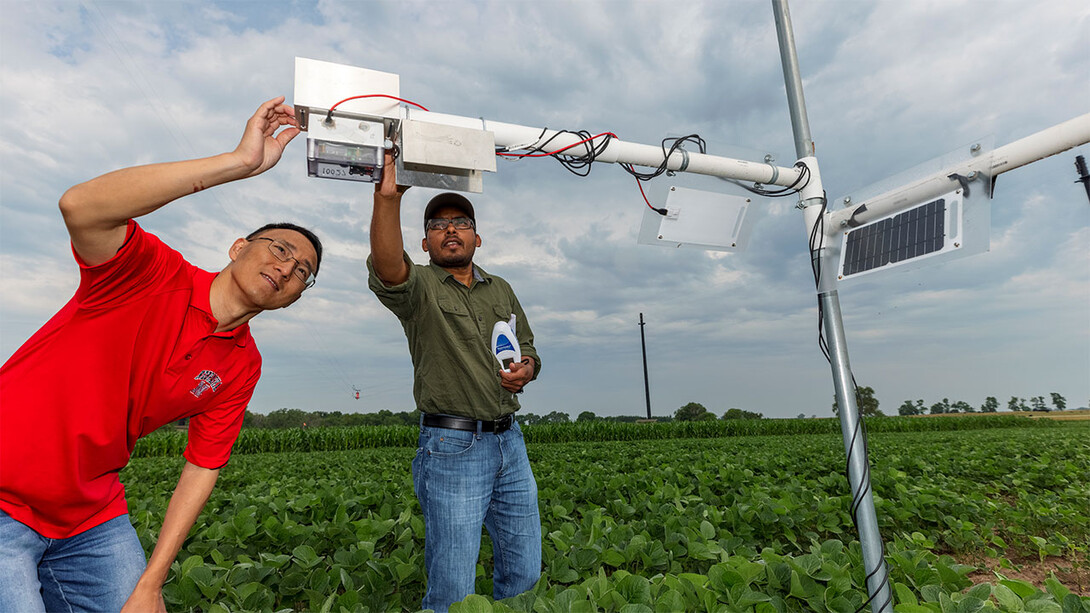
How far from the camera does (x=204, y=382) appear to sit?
2.24 meters

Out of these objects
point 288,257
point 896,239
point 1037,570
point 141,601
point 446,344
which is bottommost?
point 1037,570

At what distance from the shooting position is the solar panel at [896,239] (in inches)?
99.3

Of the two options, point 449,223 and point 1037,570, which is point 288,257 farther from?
point 1037,570

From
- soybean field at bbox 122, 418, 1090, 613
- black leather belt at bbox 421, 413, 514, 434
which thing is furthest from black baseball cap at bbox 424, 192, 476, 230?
soybean field at bbox 122, 418, 1090, 613

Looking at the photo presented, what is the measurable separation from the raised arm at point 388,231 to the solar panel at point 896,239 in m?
2.20

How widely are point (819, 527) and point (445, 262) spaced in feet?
14.0

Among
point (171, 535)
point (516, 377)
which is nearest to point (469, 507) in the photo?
point (516, 377)

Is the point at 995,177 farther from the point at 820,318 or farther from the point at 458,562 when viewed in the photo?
the point at 458,562

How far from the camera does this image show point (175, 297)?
2072 millimetres

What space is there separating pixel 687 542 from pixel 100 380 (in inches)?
136

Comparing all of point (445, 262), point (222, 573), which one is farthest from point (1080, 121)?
point (222, 573)

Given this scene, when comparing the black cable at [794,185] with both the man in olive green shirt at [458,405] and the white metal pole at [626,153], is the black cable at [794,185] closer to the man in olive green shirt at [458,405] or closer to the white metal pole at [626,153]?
the white metal pole at [626,153]

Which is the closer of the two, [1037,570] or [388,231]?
[388,231]

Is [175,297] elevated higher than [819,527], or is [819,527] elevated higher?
[175,297]
